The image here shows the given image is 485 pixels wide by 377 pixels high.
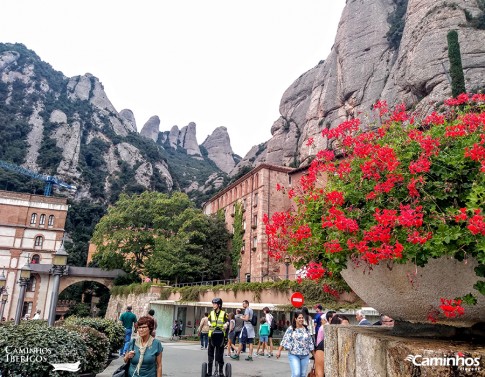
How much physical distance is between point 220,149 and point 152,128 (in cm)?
2977

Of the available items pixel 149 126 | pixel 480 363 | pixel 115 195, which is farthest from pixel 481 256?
pixel 149 126

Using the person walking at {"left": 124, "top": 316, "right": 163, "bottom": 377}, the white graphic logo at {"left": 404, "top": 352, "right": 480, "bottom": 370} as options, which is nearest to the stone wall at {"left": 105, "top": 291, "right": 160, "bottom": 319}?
the person walking at {"left": 124, "top": 316, "right": 163, "bottom": 377}

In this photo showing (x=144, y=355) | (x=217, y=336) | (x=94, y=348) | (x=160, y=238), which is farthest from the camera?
(x=160, y=238)

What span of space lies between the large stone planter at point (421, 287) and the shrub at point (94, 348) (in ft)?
19.4

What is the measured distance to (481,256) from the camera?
2.31m

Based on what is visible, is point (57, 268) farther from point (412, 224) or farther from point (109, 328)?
point (412, 224)

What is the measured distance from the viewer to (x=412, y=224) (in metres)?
2.55

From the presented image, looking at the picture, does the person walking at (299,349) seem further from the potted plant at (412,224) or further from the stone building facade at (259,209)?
the stone building facade at (259,209)

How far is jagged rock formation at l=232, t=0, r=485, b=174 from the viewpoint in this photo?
129 ft

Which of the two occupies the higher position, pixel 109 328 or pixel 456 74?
pixel 456 74

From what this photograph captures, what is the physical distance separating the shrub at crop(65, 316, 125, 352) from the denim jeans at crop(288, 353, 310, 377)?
219 inches

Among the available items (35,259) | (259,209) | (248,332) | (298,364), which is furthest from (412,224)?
(35,259)

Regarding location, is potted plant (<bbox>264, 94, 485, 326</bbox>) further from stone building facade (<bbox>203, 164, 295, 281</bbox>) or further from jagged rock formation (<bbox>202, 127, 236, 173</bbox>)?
jagged rock formation (<bbox>202, 127, 236, 173</bbox>)

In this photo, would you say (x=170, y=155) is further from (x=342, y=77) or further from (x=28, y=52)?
(x=342, y=77)
